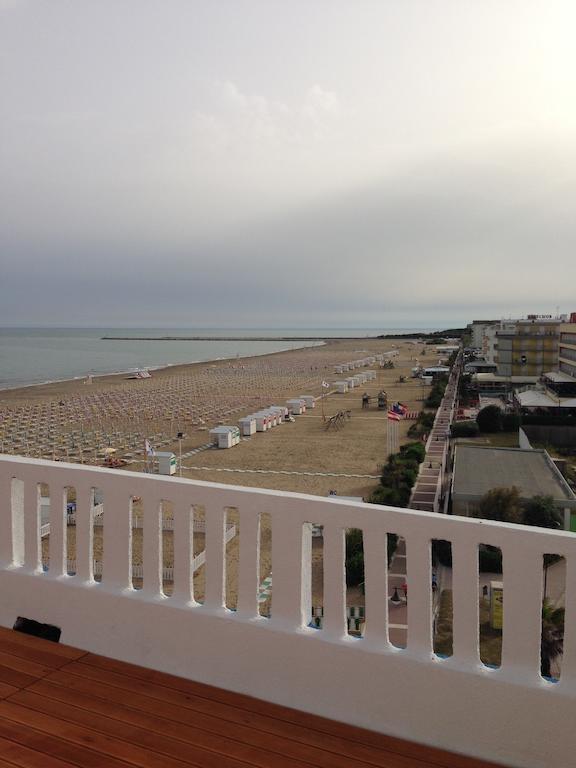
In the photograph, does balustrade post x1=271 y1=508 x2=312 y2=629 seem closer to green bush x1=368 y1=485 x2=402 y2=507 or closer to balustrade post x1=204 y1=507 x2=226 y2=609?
balustrade post x1=204 y1=507 x2=226 y2=609

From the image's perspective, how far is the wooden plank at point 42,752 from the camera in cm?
200

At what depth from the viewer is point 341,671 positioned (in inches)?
90.9

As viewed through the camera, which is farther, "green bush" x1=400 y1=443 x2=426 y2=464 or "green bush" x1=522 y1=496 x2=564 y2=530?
"green bush" x1=400 y1=443 x2=426 y2=464

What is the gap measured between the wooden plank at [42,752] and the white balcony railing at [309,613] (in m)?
0.57

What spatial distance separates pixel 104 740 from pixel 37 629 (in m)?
1.01

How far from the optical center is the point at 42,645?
282 centimetres

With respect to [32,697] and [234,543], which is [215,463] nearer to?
[234,543]

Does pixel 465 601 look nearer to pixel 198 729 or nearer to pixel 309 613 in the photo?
pixel 309 613

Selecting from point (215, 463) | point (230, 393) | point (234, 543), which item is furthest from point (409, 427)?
point (230, 393)

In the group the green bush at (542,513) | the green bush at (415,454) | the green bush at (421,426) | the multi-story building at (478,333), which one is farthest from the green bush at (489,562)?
the multi-story building at (478,333)

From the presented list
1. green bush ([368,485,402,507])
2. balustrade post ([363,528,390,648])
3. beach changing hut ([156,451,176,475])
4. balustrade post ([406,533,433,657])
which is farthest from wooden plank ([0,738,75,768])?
beach changing hut ([156,451,176,475])

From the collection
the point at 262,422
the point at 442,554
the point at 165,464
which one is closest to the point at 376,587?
the point at 442,554

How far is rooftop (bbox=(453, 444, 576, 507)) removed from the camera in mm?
12289

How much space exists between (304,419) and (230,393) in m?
14.8
